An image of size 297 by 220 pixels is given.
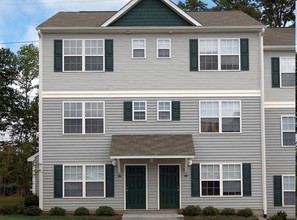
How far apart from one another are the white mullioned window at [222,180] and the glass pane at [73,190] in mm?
5481

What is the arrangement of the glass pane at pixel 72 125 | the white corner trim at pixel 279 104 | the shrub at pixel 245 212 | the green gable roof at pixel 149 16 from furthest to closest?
the white corner trim at pixel 279 104 → the green gable roof at pixel 149 16 → the glass pane at pixel 72 125 → the shrub at pixel 245 212

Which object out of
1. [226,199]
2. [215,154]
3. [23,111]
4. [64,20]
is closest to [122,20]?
[64,20]

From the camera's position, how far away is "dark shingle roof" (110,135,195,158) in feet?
83.3

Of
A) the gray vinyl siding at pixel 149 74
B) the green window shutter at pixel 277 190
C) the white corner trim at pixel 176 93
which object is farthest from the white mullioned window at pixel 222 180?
the gray vinyl siding at pixel 149 74

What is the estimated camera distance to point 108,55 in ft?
87.6

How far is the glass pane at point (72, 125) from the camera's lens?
26.4 meters

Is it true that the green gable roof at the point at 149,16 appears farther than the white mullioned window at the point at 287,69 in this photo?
No

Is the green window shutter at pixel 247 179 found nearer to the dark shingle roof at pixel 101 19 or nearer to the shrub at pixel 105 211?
the shrub at pixel 105 211

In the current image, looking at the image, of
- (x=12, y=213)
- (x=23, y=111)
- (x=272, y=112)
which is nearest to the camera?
(x=12, y=213)

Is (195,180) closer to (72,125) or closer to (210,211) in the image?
(210,211)

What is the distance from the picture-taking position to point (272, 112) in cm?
2736

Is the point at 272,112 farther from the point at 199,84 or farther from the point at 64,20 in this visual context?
the point at 64,20

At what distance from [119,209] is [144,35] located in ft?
26.3

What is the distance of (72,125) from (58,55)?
3.27 metres
